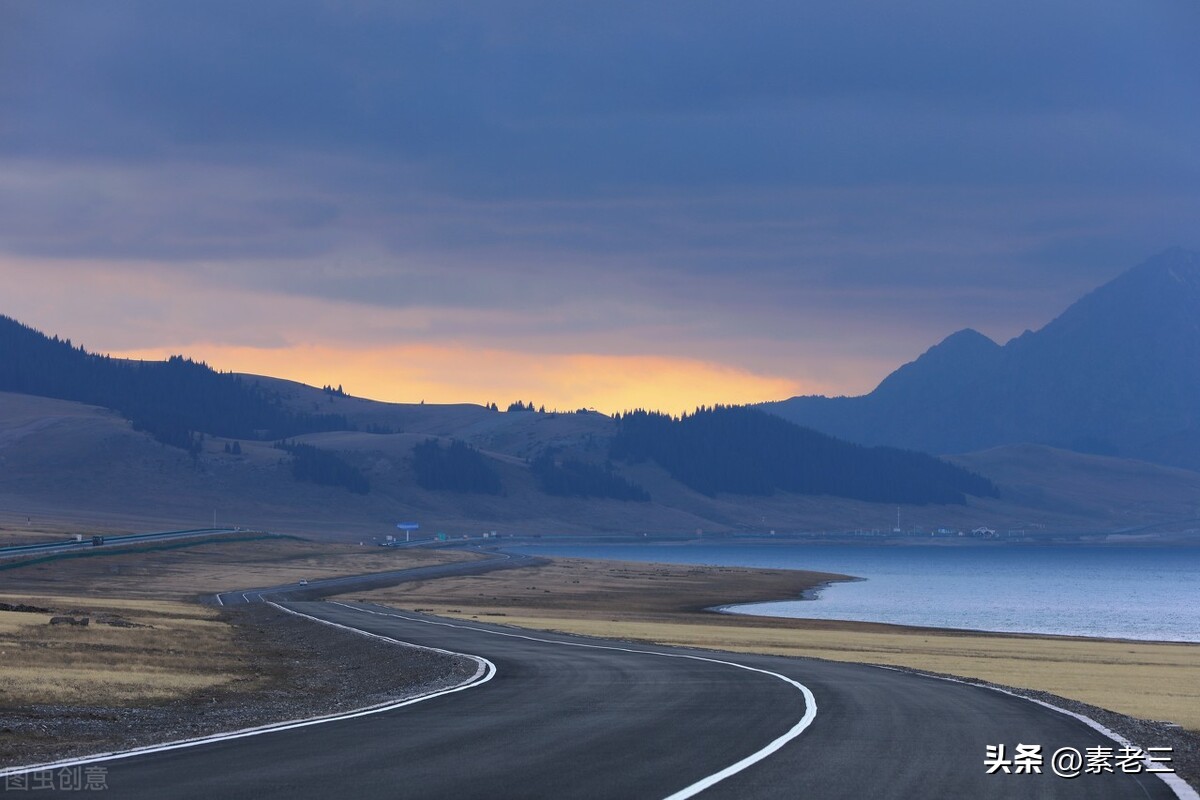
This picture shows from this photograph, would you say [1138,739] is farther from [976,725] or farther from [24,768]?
[24,768]

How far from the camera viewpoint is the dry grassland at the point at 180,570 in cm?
11806

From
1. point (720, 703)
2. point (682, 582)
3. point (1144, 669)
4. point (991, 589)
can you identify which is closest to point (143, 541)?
point (682, 582)

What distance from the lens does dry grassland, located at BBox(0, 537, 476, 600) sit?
118 m

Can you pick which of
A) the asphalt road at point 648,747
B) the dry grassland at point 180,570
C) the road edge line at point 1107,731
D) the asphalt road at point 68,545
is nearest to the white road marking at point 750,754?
the asphalt road at point 648,747

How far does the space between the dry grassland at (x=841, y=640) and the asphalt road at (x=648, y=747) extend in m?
8.43

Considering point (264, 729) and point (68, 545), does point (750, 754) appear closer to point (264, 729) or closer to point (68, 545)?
point (264, 729)

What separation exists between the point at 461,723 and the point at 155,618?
47.4m

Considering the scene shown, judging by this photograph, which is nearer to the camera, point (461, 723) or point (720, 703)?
point (461, 723)

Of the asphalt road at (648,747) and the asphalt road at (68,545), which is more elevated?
the asphalt road at (648,747)

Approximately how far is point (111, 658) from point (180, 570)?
359 feet

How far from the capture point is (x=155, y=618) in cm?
7119

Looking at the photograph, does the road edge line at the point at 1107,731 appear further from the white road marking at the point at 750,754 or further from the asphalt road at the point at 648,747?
the white road marking at the point at 750,754

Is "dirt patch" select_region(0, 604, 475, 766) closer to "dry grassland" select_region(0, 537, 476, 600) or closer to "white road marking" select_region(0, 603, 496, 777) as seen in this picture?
"white road marking" select_region(0, 603, 496, 777)

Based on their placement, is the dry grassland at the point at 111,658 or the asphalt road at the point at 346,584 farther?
the asphalt road at the point at 346,584
